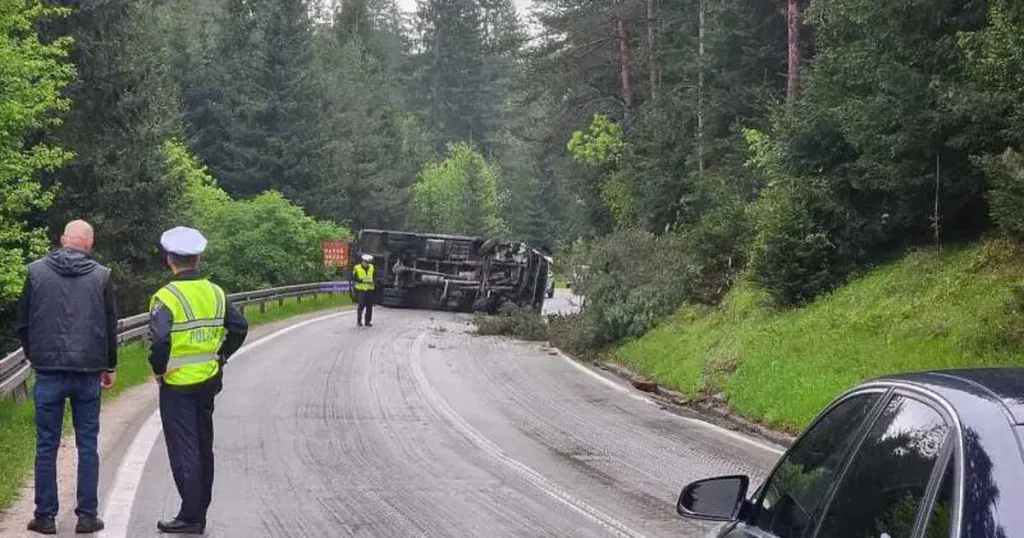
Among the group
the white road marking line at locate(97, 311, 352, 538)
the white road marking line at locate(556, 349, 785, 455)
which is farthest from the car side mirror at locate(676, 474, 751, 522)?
the white road marking line at locate(556, 349, 785, 455)

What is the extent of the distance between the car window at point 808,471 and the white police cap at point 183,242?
4577 mm

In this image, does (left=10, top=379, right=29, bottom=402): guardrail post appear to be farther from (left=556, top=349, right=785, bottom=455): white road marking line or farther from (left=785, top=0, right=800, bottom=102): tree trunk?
(left=785, top=0, right=800, bottom=102): tree trunk

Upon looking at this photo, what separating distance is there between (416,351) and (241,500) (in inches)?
521

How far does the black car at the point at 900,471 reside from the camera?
2.44 metres

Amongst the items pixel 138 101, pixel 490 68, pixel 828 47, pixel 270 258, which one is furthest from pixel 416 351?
pixel 490 68

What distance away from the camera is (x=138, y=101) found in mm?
33031

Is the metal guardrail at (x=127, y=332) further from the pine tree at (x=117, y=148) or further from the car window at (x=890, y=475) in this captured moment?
the car window at (x=890, y=475)

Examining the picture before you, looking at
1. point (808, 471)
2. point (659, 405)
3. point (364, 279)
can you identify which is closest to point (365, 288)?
point (364, 279)

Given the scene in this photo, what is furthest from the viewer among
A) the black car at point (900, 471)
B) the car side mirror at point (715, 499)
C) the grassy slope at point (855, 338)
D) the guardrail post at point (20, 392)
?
the guardrail post at point (20, 392)

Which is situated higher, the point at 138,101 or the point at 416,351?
the point at 138,101

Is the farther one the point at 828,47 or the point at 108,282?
the point at 828,47

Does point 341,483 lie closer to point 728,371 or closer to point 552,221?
point 728,371

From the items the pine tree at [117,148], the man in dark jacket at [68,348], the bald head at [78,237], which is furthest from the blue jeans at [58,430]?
the pine tree at [117,148]

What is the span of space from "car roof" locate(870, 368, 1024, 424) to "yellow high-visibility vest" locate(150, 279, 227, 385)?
5064 mm
